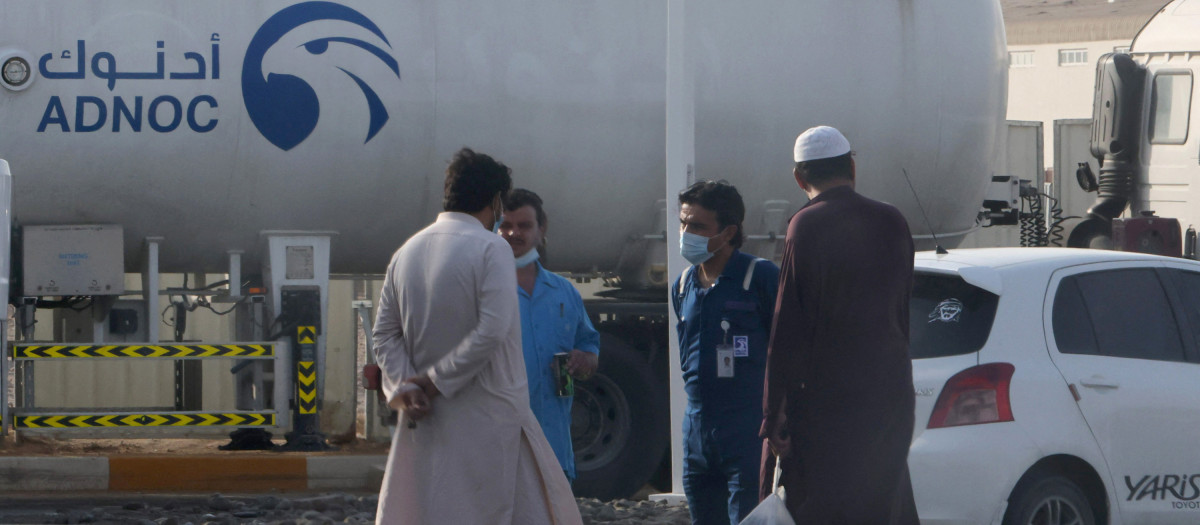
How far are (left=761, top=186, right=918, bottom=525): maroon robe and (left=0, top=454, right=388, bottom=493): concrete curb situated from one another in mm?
4532

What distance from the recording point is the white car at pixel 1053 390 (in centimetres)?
519

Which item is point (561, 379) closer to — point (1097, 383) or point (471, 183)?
point (471, 183)

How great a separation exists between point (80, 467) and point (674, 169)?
12.2 feet

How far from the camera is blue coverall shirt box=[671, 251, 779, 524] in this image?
4535mm

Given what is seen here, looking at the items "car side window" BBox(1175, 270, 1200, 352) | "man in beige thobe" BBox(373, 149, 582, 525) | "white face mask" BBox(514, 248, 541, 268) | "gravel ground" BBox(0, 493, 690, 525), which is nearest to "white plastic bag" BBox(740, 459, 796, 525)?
"man in beige thobe" BBox(373, 149, 582, 525)

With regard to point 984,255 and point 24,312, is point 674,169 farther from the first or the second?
point 24,312

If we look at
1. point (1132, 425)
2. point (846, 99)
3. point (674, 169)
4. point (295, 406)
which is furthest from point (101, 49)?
point (1132, 425)

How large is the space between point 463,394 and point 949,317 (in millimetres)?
2379

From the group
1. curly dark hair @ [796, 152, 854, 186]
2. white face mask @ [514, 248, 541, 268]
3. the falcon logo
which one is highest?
curly dark hair @ [796, 152, 854, 186]

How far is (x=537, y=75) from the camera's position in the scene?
7.91 m

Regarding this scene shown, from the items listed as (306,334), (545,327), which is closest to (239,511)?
(306,334)

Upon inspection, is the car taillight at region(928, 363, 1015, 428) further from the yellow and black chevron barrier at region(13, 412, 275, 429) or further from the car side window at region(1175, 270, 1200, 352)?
the yellow and black chevron barrier at region(13, 412, 275, 429)

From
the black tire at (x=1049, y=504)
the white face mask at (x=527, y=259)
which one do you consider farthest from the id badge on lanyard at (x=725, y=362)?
the black tire at (x=1049, y=504)

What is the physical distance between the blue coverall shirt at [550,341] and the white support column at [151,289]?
11.9 ft
